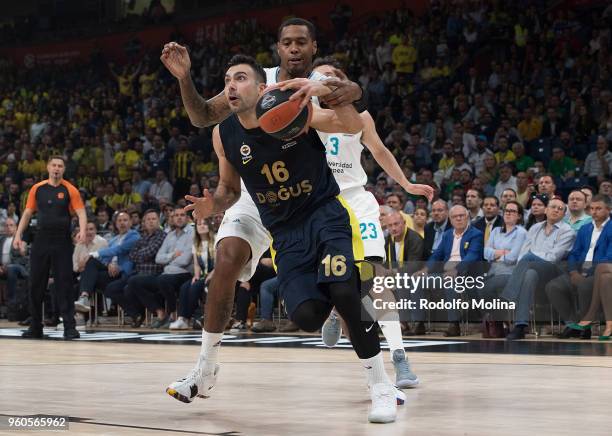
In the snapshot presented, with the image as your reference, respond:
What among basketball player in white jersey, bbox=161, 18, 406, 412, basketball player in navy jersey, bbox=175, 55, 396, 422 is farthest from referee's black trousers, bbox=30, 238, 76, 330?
basketball player in navy jersey, bbox=175, 55, 396, 422

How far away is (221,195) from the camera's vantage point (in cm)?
505

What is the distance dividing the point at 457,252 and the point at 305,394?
537 cm

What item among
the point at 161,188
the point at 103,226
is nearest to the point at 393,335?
the point at 103,226

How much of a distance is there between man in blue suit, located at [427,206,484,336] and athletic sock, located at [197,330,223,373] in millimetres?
5725

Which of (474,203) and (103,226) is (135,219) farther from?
(474,203)

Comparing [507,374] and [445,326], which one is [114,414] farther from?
[445,326]

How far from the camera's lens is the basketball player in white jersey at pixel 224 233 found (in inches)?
198

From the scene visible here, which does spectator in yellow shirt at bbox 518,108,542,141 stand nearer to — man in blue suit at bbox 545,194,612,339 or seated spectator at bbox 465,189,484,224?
seated spectator at bbox 465,189,484,224

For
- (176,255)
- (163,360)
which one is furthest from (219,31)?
(163,360)

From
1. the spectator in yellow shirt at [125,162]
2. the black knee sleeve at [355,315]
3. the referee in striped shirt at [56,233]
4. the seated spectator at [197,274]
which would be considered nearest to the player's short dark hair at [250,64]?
the black knee sleeve at [355,315]

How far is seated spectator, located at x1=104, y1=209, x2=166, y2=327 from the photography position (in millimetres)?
12828

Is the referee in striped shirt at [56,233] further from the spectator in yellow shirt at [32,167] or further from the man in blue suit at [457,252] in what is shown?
the spectator in yellow shirt at [32,167]

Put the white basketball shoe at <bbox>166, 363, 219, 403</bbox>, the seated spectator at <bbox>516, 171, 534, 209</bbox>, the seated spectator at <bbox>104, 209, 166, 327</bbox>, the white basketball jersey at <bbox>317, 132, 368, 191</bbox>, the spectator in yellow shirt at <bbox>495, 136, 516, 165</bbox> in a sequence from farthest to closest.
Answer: the spectator in yellow shirt at <bbox>495, 136, 516, 165</bbox>
the seated spectator at <bbox>104, 209, 166, 327</bbox>
the seated spectator at <bbox>516, 171, 534, 209</bbox>
the white basketball jersey at <bbox>317, 132, 368, 191</bbox>
the white basketball shoe at <bbox>166, 363, 219, 403</bbox>

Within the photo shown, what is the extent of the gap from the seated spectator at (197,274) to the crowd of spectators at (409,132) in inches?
1.0
